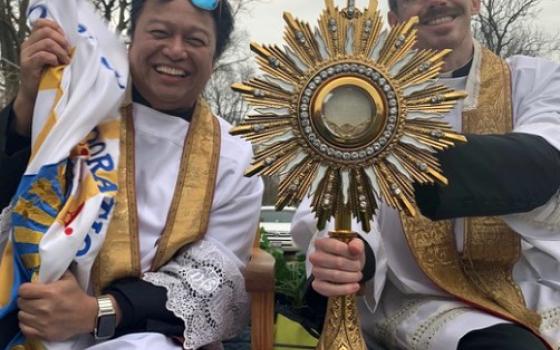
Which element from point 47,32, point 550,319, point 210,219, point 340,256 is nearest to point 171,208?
point 210,219

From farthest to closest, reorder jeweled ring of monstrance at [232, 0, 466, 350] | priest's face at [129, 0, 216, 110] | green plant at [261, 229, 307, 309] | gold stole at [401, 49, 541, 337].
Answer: green plant at [261, 229, 307, 309], priest's face at [129, 0, 216, 110], gold stole at [401, 49, 541, 337], jeweled ring of monstrance at [232, 0, 466, 350]

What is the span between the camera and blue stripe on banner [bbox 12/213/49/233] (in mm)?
1731

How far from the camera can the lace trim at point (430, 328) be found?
1770 mm

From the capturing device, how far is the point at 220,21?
2141 millimetres

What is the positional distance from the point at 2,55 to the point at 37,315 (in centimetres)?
947

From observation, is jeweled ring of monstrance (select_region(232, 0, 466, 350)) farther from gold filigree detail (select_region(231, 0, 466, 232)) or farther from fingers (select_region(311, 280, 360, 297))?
fingers (select_region(311, 280, 360, 297))

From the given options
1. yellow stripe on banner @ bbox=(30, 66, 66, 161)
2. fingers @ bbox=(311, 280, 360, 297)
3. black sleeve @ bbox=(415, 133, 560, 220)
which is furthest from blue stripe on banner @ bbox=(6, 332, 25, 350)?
black sleeve @ bbox=(415, 133, 560, 220)

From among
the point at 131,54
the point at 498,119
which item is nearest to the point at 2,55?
the point at 131,54

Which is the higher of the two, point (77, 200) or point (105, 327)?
point (77, 200)

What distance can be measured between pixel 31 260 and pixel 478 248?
1200 mm

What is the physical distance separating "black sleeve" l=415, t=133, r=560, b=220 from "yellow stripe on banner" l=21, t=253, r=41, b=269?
0.95 meters

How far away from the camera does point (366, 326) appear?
6.75 feet

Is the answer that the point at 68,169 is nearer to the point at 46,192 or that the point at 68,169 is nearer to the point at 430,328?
the point at 46,192

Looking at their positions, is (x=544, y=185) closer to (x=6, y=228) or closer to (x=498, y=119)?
(x=498, y=119)
